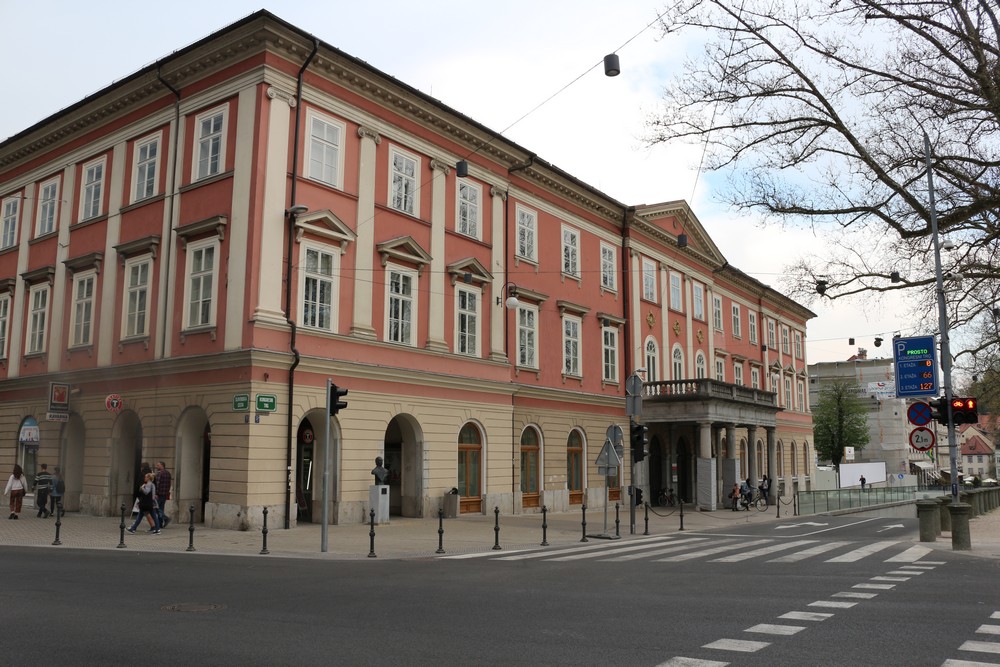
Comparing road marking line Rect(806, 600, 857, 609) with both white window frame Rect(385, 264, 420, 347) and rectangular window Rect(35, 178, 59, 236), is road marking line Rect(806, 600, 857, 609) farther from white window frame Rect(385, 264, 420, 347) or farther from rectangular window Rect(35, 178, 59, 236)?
rectangular window Rect(35, 178, 59, 236)

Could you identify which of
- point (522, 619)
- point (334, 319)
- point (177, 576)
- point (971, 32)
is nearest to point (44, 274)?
point (334, 319)

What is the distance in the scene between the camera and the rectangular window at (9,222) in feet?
102

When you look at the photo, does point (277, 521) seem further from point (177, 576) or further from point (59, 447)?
point (59, 447)

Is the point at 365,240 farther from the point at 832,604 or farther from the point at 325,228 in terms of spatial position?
the point at 832,604

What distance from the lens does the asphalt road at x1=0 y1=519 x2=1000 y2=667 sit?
278 inches

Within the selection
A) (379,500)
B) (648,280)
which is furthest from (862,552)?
(648,280)

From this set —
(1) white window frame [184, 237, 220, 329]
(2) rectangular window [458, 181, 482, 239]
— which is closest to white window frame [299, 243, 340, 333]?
(1) white window frame [184, 237, 220, 329]

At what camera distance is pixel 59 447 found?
27219 millimetres

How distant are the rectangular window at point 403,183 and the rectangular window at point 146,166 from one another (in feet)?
23.4

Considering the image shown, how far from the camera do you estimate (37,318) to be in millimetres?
29000

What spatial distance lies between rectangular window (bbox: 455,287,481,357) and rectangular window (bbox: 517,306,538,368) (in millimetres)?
2894

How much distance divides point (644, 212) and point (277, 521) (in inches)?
1017

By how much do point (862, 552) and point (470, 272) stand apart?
51.0ft

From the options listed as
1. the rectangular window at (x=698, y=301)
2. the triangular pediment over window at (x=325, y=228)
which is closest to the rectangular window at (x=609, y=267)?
the rectangular window at (x=698, y=301)
